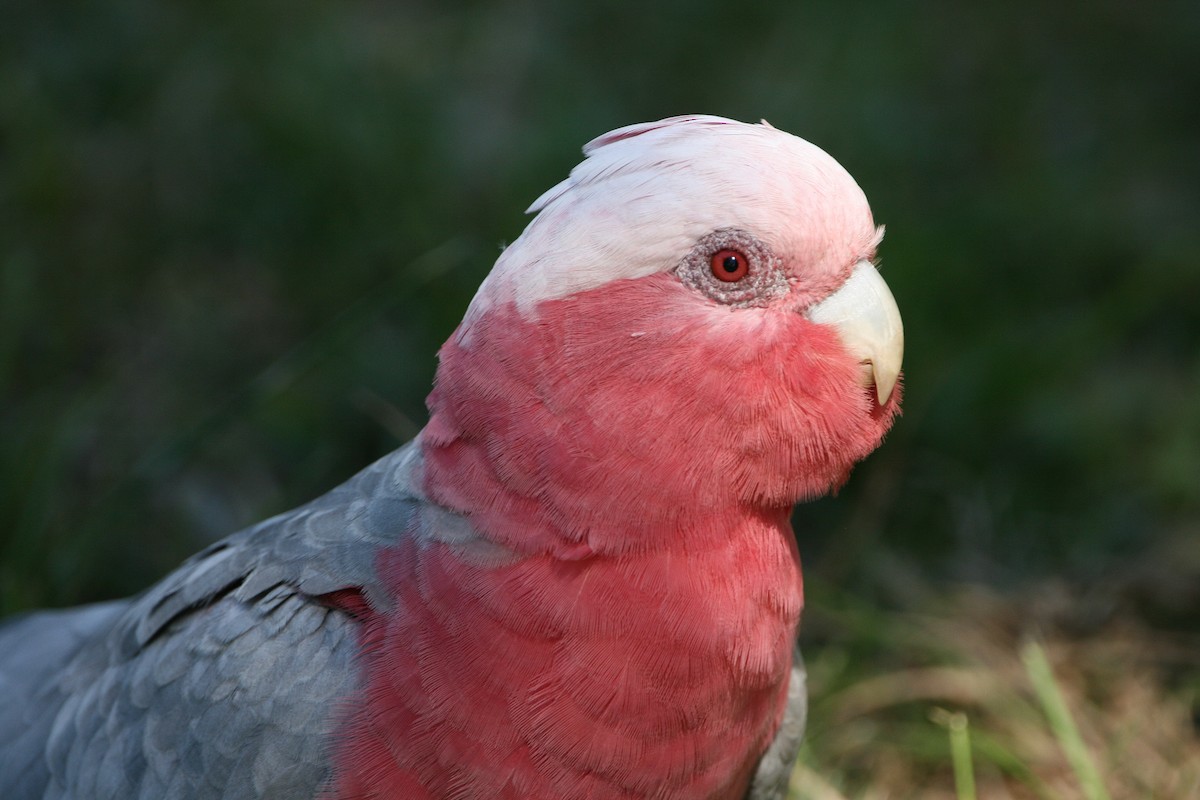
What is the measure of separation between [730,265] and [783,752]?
108 centimetres

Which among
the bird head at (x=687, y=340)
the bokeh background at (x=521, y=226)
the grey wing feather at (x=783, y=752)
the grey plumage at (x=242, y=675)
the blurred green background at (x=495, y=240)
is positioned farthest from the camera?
the blurred green background at (x=495, y=240)

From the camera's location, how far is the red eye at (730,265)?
200 cm

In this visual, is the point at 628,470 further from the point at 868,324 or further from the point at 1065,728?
the point at 1065,728

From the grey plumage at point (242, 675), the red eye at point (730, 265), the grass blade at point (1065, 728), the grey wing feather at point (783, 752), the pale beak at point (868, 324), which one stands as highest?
the red eye at point (730, 265)

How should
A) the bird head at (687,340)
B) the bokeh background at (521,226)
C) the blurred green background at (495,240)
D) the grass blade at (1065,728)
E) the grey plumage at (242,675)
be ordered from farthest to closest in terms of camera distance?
the blurred green background at (495,240)
the bokeh background at (521,226)
the grass blade at (1065,728)
the grey plumage at (242,675)
the bird head at (687,340)

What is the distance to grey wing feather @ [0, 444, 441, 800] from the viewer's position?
Result: 2104mm

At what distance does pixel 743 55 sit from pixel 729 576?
443cm

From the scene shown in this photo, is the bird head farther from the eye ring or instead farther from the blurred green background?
the blurred green background

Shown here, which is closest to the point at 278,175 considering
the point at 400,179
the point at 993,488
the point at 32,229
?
the point at 400,179

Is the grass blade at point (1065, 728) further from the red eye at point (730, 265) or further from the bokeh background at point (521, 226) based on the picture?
the red eye at point (730, 265)

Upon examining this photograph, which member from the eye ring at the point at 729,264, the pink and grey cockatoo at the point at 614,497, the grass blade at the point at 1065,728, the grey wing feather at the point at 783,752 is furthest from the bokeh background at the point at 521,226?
the eye ring at the point at 729,264

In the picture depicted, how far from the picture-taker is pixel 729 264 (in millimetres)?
2000

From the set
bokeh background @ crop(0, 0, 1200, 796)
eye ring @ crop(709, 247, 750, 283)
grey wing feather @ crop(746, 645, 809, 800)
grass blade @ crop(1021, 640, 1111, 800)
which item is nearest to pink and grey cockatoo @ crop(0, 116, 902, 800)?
eye ring @ crop(709, 247, 750, 283)

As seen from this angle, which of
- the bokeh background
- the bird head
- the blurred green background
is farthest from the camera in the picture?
the blurred green background
